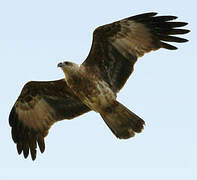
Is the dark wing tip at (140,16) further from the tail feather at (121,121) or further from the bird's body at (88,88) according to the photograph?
the tail feather at (121,121)

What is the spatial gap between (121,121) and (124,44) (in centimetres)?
186

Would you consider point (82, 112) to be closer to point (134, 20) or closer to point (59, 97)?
point (59, 97)

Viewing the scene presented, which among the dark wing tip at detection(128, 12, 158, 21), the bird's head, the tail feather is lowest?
the tail feather

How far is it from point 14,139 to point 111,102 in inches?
125

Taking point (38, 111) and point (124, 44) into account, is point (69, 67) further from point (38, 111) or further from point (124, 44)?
point (38, 111)

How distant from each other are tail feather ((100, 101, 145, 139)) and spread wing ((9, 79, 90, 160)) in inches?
41.3

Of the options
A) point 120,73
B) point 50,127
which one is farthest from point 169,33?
point 50,127

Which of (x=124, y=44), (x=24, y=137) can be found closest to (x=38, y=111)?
(x=24, y=137)

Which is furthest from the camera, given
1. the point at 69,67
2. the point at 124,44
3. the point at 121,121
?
the point at 124,44

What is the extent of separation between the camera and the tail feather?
13469 millimetres

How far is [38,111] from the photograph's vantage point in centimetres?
1520

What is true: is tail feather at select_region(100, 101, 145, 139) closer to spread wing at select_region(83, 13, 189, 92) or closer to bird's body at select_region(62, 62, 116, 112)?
bird's body at select_region(62, 62, 116, 112)

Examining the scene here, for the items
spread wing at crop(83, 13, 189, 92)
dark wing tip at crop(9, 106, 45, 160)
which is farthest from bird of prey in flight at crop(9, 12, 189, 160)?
dark wing tip at crop(9, 106, 45, 160)

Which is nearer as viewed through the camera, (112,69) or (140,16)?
(140,16)
